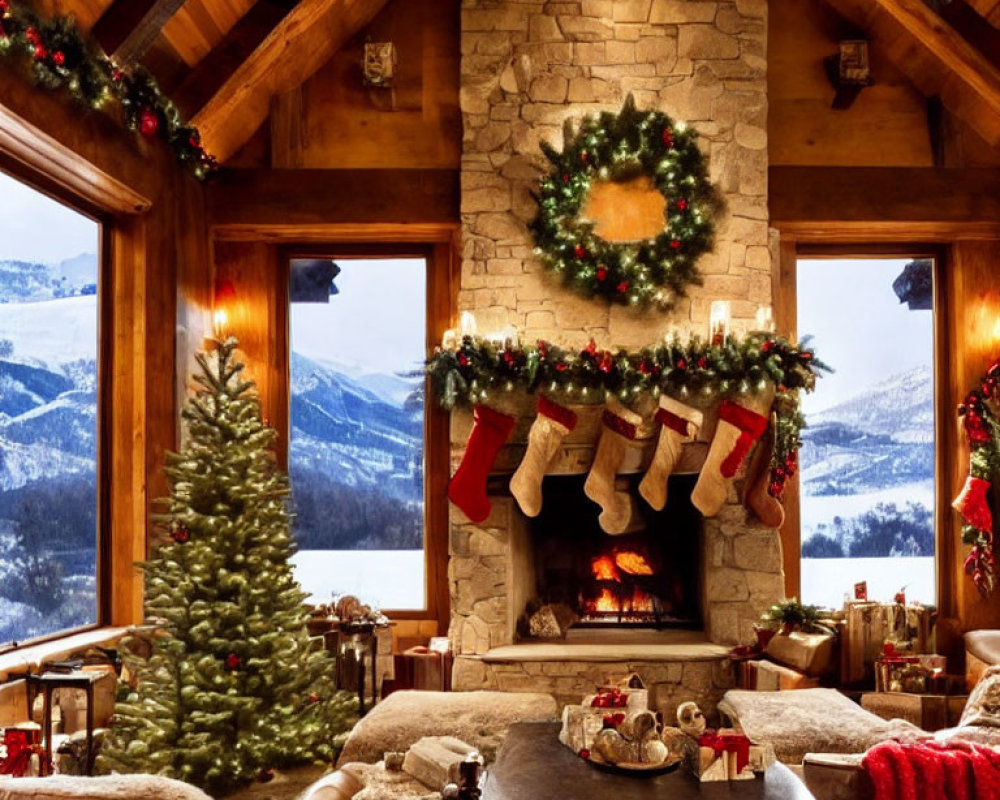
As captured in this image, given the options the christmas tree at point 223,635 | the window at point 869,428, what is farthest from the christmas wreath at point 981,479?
the christmas tree at point 223,635

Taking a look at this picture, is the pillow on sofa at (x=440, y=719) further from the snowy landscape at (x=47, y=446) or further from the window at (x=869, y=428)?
the window at (x=869, y=428)

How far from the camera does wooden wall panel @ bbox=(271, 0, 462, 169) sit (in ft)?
19.6

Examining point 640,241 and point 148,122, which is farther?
point 640,241

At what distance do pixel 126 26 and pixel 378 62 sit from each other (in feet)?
5.21

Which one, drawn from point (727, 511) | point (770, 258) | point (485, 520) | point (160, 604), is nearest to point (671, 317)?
point (770, 258)

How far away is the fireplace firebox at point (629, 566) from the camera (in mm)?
5746

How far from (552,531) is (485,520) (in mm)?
635

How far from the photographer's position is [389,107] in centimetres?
601

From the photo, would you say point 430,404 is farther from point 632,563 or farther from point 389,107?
point 389,107

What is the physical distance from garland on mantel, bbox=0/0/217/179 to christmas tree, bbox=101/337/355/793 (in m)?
1.16

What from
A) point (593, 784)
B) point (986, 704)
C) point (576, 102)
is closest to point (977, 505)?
point (986, 704)

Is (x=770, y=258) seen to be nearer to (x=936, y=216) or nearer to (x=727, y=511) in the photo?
(x=936, y=216)

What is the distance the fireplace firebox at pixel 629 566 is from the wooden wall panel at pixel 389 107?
6.94 feet

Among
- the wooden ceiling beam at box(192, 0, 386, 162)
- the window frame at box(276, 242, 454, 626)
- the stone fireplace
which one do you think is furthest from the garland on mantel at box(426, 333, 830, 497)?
the wooden ceiling beam at box(192, 0, 386, 162)
